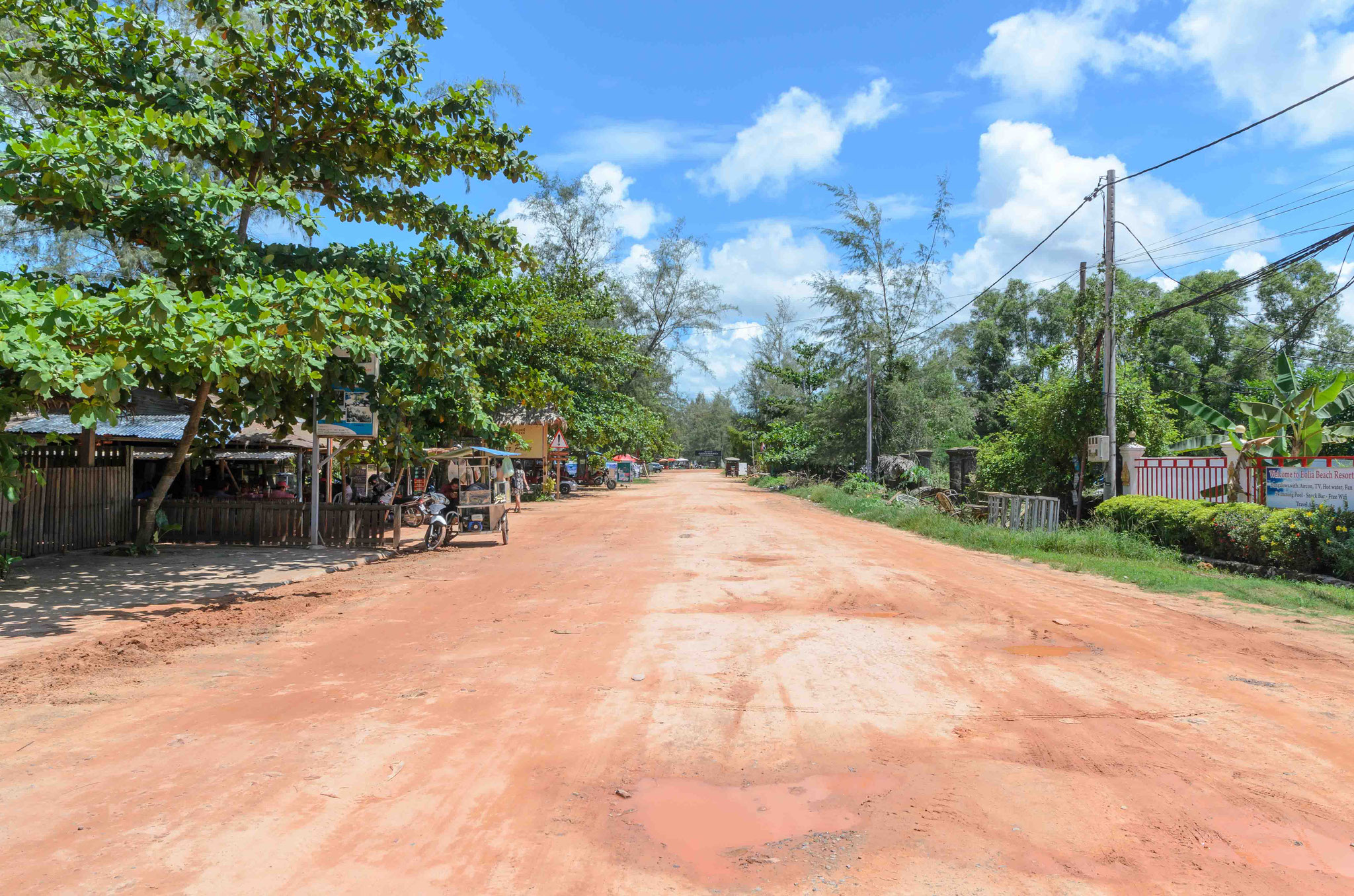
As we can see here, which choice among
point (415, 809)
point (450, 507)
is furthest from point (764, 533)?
point (415, 809)

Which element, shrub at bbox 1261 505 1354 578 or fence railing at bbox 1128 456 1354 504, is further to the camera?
fence railing at bbox 1128 456 1354 504

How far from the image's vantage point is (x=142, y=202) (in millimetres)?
10203

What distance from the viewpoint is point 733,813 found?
4145mm

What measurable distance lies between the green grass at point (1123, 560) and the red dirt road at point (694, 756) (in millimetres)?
1747

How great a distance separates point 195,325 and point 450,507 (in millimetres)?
11081

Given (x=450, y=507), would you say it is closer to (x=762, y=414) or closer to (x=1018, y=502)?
(x=1018, y=502)

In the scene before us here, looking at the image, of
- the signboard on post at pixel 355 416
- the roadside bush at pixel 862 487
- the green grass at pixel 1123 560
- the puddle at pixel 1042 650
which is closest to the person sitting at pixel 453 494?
the signboard on post at pixel 355 416

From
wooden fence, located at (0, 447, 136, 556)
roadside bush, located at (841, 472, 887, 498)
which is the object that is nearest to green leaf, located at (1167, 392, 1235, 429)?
roadside bush, located at (841, 472, 887, 498)

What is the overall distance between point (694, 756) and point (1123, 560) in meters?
11.9

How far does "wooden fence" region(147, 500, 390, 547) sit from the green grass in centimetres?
1237

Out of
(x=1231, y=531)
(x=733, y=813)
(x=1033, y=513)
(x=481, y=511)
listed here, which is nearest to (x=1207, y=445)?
(x=1033, y=513)

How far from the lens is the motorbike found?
52.0 ft

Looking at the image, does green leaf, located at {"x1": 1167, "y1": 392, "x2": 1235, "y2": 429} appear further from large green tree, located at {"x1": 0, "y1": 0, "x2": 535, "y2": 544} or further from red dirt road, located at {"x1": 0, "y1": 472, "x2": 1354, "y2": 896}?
large green tree, located at {"x1": 0, "y1": 0, "x2": 535, "y2": 544}

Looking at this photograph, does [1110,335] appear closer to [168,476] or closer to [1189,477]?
[1189,477]
